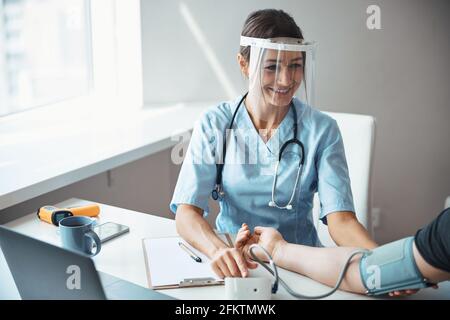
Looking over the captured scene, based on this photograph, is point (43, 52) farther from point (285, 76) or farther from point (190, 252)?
point (190, 252)

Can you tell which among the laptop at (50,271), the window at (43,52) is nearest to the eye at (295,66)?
the laptop at (50,271)

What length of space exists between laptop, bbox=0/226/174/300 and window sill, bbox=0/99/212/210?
0.49 metres

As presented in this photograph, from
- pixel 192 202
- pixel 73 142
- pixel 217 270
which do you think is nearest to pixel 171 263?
pixel 217 270

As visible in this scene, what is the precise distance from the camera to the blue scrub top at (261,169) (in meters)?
1.59

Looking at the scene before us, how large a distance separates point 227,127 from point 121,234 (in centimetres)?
41

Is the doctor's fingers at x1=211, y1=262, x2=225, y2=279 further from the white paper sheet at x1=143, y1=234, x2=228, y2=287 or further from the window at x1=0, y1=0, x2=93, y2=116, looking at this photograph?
the window at x1=0, y1=0, x2=93, y2=116

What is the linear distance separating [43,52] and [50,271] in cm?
153

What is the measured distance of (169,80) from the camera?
2.60 m

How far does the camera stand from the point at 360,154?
1820 millimetres

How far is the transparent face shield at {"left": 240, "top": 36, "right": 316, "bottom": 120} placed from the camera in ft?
4.95

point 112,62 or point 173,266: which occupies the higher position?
point 112,62

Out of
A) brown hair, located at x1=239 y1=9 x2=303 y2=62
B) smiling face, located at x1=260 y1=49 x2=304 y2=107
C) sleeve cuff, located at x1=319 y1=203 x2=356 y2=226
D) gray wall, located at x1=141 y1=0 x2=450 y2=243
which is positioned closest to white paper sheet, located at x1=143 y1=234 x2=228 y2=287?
sleeve cuff, located at x1=319 y1=203 x2=356 y2=226

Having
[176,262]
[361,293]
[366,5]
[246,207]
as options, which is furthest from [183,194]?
[366,5]

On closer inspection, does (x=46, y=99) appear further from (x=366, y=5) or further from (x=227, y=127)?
(x=366, y=5)
